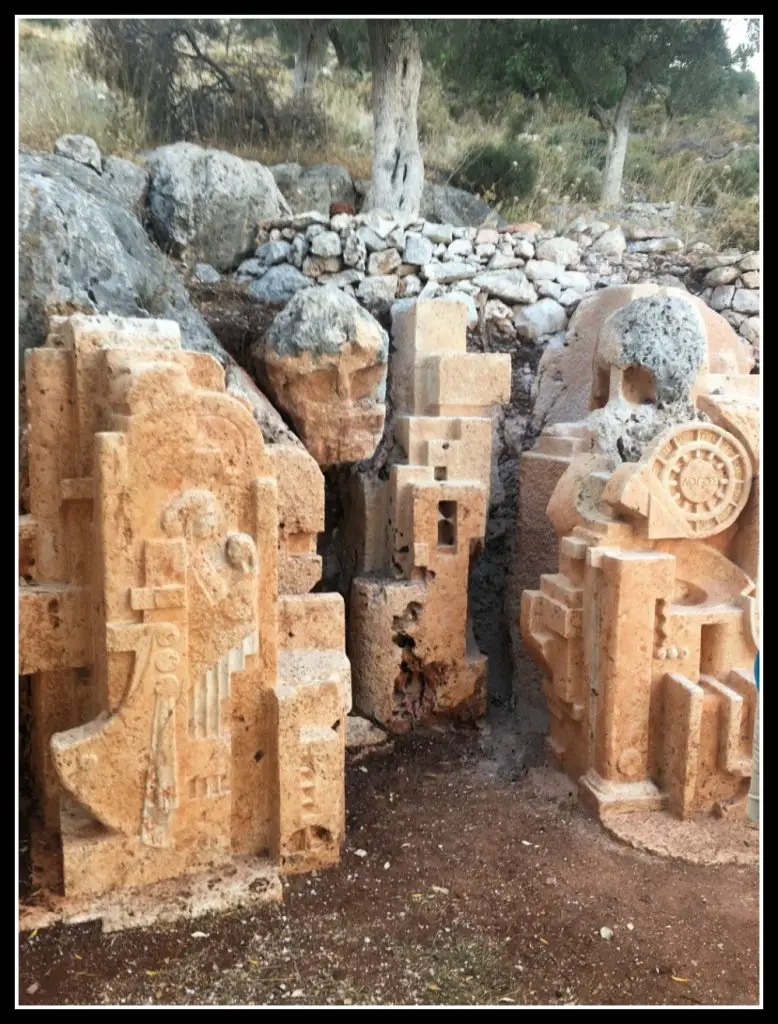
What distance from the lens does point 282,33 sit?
21.5ft

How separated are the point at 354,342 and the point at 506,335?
2.19m

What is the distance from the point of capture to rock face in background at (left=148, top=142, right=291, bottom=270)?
265 inches

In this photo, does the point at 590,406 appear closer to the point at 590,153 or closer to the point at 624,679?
the point at 624,679

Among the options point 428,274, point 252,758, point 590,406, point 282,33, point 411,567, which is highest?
point 282,33

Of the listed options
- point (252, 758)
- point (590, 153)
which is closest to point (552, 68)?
point (590, 153)

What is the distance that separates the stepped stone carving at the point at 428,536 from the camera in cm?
579

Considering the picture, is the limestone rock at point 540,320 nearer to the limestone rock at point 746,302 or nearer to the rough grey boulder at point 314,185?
the limestone rock at point 746,302

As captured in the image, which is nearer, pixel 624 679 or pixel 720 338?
pixel 624 679

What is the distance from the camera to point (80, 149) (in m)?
Result: 6.18

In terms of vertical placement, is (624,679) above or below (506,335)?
below


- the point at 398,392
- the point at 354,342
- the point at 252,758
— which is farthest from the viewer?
the point at 398,392

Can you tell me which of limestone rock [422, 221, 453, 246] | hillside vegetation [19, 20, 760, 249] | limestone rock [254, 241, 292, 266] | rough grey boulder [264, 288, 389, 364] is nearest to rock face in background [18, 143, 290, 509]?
rough grey boulder [264, 288, 389, 364]

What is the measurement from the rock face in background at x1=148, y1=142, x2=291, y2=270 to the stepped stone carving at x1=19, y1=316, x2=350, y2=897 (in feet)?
9.69

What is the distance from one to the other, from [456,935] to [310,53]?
6681 millimetres
